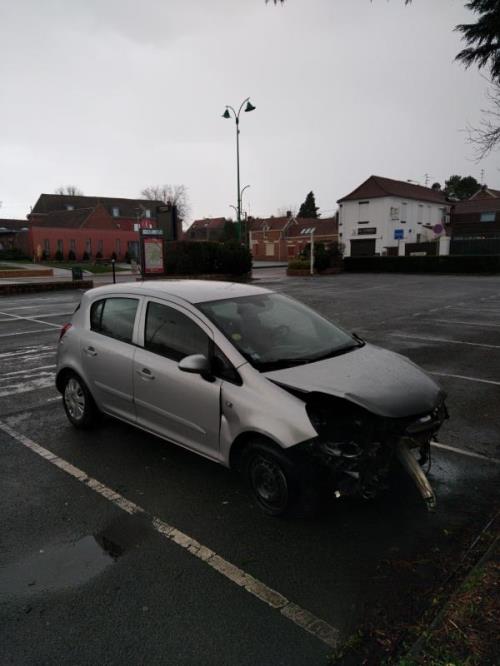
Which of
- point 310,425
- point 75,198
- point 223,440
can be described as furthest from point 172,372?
point 75,198

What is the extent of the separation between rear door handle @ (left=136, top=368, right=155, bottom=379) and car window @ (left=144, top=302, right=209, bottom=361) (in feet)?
0.61

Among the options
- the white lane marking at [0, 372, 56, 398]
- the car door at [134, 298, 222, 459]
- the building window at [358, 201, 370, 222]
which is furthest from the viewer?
the building window at [358, 201, 370, 222]

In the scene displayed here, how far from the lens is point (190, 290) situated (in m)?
4.62

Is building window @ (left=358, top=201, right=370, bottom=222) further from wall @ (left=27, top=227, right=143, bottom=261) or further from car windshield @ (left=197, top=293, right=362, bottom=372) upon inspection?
car windshield @ (left=197, top=293, right=362, bottom=372)

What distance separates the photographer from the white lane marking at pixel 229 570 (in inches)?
101

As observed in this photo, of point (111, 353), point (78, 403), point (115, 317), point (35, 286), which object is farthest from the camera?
point (35, 286)

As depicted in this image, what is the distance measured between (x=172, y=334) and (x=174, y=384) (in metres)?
0.48

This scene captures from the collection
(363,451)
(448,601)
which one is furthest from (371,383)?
(448,601)

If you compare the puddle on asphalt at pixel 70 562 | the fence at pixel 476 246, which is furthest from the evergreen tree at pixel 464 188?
the puddle on asphalt at pixel 70 562

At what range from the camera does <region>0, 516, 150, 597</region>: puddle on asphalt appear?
2.90 m

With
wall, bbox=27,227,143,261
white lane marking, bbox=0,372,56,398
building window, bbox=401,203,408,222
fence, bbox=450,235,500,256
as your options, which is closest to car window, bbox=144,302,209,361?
white lane marking, bbox=0,372,56,398

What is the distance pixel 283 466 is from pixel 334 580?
2.50 ft

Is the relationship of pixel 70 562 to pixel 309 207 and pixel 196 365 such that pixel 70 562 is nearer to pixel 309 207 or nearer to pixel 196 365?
pixel 196 365

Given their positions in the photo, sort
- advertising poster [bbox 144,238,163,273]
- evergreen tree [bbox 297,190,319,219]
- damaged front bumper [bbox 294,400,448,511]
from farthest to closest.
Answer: evergreen tree [bbox 297,190,319,219], advertising poster [bbox 144,238,163,273], damaged front bumper [bbox 294,400,448,511]
